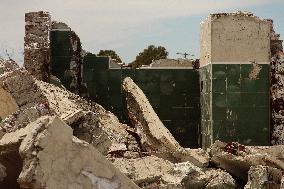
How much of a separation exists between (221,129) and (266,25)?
6.25 feet

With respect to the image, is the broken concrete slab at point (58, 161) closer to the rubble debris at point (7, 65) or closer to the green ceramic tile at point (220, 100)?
the rubble debris at point (7, 65)

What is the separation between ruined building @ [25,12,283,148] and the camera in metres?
9.10

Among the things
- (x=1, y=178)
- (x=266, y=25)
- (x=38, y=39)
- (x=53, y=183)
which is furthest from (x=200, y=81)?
(x=53, y=183)

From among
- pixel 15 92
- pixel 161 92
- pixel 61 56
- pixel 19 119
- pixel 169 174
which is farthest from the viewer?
pixel 161 92

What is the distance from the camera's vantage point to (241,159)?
668cm

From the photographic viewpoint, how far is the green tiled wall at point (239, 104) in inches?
360

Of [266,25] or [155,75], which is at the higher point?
[266,25]

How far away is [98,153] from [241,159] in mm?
3313

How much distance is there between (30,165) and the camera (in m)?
3.36

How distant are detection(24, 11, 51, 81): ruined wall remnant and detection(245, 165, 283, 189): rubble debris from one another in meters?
4.74

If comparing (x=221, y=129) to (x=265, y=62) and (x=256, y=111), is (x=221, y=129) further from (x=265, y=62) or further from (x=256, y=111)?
(x=265, y=62)

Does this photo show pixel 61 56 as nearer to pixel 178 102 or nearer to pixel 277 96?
pixel 178 102

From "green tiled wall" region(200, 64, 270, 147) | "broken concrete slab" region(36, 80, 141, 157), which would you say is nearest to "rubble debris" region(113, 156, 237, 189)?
"broken concrete slab" region(36, 80, 141, 157)

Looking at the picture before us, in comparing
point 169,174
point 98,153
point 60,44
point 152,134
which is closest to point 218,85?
point 152,134
